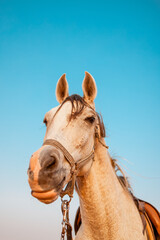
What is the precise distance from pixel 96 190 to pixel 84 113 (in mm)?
1038

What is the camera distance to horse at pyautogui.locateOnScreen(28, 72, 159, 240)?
2.17 meters

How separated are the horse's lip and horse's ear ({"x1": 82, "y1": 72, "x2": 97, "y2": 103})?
1.59m

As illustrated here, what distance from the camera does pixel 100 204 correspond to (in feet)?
9.11

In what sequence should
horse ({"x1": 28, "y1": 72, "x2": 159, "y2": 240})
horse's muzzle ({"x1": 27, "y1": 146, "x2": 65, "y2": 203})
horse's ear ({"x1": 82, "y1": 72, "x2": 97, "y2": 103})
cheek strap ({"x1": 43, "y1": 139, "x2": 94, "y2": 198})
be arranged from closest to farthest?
horse's muzzle ({"x1": 27, "y1": 146, "x2": 65, "y2": 203}) → horse ({"x1": 28, "y1": 72, "x2": 159, "y2": 240}) → cheek strap ({"x1": 43, "y1": 139, "x2": 94, "y2": 198}) → horse's ear ({"x1": 82, "y1": 72, "x2": 97, "y2": 103})

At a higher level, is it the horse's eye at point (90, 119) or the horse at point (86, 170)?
the horse's eye at point (90, 119)

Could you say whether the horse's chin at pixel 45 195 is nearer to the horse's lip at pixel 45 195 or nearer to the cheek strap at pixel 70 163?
the horse's lip at pixel 45 195

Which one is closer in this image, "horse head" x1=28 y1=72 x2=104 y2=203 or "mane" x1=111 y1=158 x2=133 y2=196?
"horse head" x1=28 y1=72 x2=104 y2=203

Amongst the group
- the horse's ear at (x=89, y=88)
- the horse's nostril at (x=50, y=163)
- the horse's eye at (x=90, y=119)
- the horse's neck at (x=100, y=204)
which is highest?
the horse's ear at (x=89, y=88)

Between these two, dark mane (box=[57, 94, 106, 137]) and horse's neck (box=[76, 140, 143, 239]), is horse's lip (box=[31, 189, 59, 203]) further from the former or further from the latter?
dark mane (box=[57, 94, 106, 137])

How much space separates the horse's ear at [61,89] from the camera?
136 inches

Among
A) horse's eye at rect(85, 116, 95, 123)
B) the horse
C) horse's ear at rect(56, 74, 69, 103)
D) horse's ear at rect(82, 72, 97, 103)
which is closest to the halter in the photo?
the horse

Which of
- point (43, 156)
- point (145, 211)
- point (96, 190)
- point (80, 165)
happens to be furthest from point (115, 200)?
point (43, 156)

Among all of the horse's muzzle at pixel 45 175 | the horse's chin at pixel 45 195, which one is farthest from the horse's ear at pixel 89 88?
the horse's chin at pixel 45 195

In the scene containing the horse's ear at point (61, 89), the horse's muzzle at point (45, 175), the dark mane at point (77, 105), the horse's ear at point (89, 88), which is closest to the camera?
the horse's muzzle at point (45, 175)
